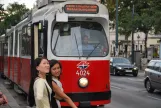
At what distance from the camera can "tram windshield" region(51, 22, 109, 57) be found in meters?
10.7

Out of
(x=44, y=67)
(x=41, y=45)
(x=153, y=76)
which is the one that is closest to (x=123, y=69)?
(x=153, y=76)

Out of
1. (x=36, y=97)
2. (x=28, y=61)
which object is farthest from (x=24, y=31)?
(x=36, y=97)

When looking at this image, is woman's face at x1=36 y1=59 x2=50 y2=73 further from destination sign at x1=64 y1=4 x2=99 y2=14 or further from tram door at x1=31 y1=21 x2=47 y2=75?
destination sign at x1=64 y1=4 x2=99 y2=14

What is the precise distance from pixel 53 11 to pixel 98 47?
58.7 inches

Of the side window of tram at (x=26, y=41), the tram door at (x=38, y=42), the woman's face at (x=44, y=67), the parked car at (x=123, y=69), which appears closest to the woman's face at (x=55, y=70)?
the woman's face at (x=44, y=67)

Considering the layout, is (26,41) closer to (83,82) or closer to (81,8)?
(81,8)

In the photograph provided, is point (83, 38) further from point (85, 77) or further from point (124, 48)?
point (124, 48)

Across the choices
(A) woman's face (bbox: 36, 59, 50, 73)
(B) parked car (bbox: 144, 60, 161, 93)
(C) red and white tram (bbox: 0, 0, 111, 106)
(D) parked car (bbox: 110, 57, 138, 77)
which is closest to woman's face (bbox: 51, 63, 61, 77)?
(A) woman's face (bbox: 36, 59, 50, 73)

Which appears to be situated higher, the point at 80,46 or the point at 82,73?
the point at 80,46

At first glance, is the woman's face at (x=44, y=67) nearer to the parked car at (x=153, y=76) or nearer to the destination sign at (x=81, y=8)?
the destination sign at (x=81, y=8)

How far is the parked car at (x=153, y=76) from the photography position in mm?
17891

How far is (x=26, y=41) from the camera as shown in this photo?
13.5m

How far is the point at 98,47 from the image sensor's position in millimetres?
10922

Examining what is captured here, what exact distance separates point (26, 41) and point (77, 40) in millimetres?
3260
